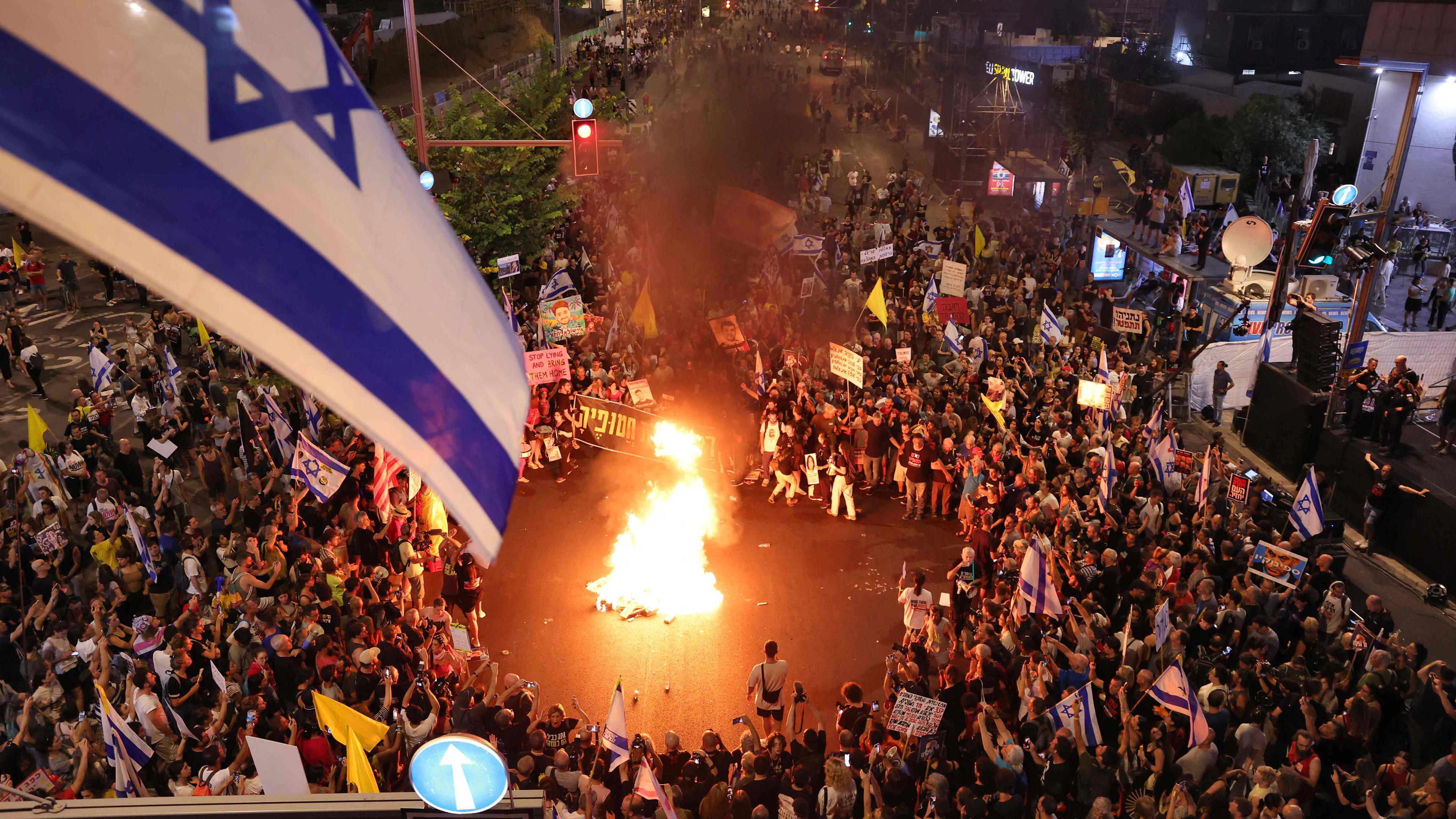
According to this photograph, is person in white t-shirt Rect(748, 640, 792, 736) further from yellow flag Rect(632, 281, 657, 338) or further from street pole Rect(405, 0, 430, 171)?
yellow flag Rect(632, 281, 657, 338)

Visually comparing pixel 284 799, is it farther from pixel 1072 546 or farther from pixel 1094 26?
pixel 1094 26

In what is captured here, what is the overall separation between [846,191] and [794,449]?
90.5 feet

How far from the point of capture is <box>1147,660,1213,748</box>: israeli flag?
9.96 meters

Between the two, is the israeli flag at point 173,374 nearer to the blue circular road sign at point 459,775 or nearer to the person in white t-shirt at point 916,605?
the person in white t-shirt at point 916,605

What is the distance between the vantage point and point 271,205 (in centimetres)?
317

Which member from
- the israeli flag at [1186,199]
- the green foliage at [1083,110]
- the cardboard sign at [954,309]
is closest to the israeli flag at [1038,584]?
the cardboard sign at [954,309]

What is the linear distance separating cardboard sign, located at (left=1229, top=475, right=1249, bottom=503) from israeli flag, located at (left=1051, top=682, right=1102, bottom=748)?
607cm

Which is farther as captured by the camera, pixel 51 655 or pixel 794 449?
pixel 794 449

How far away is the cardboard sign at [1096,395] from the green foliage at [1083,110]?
30.9 m

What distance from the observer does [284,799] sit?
563 centimetres

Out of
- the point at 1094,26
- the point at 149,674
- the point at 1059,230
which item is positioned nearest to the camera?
the point at 149,674

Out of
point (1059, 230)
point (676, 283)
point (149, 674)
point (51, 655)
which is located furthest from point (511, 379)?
point (1059, 230)

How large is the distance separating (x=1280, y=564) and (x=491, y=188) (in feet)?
61.9

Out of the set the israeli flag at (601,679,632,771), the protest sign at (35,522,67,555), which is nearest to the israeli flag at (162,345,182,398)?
the protest sign at (35,522,67,555)
